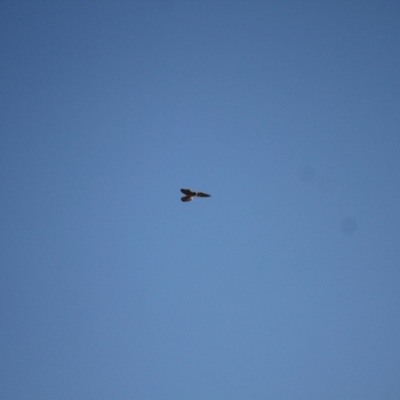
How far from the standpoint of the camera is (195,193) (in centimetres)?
1494
